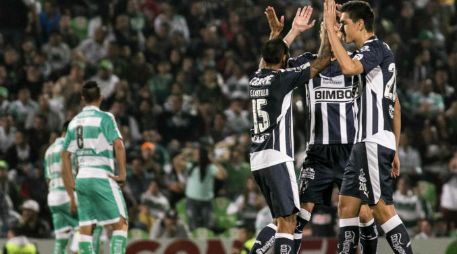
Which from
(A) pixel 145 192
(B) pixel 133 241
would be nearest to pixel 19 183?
(A) pixel 145 192

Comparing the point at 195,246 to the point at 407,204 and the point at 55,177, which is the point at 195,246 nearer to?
the point at 55,177

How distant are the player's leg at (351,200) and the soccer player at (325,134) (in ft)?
2.04

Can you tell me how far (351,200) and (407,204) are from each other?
336 inches

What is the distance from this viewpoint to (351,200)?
390 inches

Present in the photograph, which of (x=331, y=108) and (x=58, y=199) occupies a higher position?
(x=331, y=108)

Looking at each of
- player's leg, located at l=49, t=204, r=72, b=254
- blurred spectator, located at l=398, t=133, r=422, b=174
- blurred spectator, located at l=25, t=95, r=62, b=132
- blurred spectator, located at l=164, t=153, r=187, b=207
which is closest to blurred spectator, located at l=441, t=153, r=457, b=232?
blurred spectator, located at l=398, t=133, r=422, b=174

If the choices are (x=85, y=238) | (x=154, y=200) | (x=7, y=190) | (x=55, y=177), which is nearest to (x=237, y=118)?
(x=154, y=200)

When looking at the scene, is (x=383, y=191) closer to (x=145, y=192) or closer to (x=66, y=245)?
(x=66, y=245)

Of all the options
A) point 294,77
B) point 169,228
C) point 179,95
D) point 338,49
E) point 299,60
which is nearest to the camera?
point 338,49

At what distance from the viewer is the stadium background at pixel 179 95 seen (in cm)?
1812

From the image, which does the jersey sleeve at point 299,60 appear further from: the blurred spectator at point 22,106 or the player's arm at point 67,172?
the blurred spectator at point 22,106

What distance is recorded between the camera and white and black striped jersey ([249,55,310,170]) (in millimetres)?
Answer: 10070

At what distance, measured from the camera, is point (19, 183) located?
712 inches

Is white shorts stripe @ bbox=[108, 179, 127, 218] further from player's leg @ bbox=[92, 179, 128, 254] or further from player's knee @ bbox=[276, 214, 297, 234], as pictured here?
player's knee @ bbox=[276, 214, 297, 234]
